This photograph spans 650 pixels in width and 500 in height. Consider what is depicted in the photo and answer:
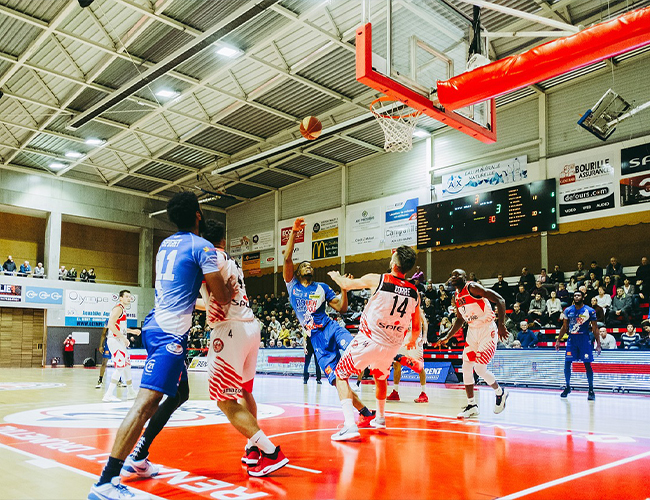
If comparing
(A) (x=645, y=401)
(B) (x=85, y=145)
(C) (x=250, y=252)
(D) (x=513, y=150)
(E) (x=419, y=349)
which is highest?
(B) (x=85, y=145)

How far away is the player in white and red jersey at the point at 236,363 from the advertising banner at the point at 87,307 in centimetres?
2806

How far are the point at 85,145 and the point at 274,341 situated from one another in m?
12.7

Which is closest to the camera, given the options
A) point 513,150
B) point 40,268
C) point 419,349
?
point 419,349

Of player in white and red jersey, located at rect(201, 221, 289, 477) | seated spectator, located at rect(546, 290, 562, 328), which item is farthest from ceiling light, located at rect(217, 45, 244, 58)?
player in white and red jersey, located at rect(201, 221, 289, 477)

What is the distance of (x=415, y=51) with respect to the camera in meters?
8.98

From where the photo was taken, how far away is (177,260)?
4.03 meters

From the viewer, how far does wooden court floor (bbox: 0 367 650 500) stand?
368 centimetres

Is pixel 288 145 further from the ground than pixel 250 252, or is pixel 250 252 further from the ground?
pixel 288 145

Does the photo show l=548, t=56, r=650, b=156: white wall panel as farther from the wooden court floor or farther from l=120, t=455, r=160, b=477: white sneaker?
l=120, t=455, r=160, b=477: white sneaker

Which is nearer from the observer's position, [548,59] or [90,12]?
[548,59]

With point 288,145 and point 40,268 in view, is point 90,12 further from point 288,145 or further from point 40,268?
point 40,268

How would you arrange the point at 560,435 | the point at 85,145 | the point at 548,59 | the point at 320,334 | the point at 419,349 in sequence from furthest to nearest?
the point at 85,145 < the point at 419,349 < the point at 548,59 < the point at 320,334 < the point at 560,435

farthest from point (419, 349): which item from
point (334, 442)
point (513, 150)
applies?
point (513, 150)

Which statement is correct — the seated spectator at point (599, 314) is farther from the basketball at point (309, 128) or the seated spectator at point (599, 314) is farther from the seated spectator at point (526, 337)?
the basketball at point (309, 128)
